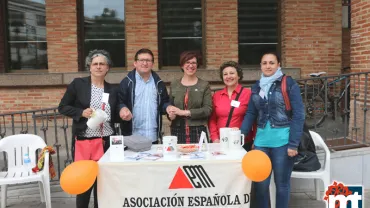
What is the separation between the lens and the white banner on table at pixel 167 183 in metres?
3.15

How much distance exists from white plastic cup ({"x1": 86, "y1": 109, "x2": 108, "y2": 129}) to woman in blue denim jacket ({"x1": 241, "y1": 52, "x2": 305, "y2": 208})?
1482 millimetres

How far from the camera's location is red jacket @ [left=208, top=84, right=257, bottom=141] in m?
3.86

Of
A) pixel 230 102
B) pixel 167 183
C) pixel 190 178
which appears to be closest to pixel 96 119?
pixel 167 183

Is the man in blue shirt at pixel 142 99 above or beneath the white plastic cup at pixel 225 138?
above

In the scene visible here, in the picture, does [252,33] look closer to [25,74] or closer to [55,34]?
[55,34]

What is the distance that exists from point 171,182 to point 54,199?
2463mm

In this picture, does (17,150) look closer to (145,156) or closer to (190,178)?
(145,156)

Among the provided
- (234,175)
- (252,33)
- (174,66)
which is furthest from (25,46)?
(234,175)

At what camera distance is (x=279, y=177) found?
3582mm

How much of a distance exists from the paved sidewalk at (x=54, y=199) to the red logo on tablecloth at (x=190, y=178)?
1908 mm

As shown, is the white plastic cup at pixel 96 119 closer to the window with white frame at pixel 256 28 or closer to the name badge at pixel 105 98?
the name badge at pixel 105 98

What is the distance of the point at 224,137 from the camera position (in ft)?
11.4

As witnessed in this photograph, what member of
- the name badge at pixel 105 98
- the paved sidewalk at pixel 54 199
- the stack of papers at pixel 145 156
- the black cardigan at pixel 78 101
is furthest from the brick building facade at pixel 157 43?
the stack of papers at pixel 145 156

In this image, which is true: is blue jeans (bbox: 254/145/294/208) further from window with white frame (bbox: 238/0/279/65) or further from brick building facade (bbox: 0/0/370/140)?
window with white frame (bbox: 238/0/279/65)
